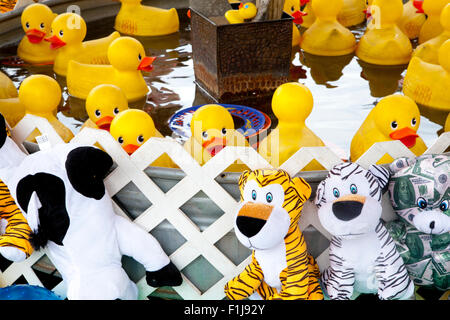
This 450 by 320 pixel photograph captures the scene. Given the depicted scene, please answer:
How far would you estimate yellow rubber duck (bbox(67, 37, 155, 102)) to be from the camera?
2.44m

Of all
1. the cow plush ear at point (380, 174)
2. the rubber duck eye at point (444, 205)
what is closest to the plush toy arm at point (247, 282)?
the cow plush ear at point (380, 174)

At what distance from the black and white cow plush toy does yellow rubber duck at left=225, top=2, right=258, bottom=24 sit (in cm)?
127

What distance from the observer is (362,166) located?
1518mm

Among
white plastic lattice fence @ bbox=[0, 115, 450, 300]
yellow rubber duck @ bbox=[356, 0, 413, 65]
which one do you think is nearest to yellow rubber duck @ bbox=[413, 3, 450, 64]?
yellow rubber duck @ bbox=[356, 0, 413, 65]

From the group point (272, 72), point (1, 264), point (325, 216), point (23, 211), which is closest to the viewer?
point (325, 216)

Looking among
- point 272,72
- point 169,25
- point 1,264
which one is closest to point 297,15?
point 272,72

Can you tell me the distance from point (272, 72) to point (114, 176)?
4.17 feet

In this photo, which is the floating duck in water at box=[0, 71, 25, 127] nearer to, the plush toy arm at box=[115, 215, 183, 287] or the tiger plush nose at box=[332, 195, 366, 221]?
A: the plush toy arm at box=[115, 215, 183, 287]

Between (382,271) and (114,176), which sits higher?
(114,176)

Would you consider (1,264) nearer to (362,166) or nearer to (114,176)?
(114,176)

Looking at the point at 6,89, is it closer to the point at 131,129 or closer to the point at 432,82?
the point at 131,129

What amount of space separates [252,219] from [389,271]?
0.40 m

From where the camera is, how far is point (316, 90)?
268 cm

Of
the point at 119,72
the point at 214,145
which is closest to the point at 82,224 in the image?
the point at 214,145
